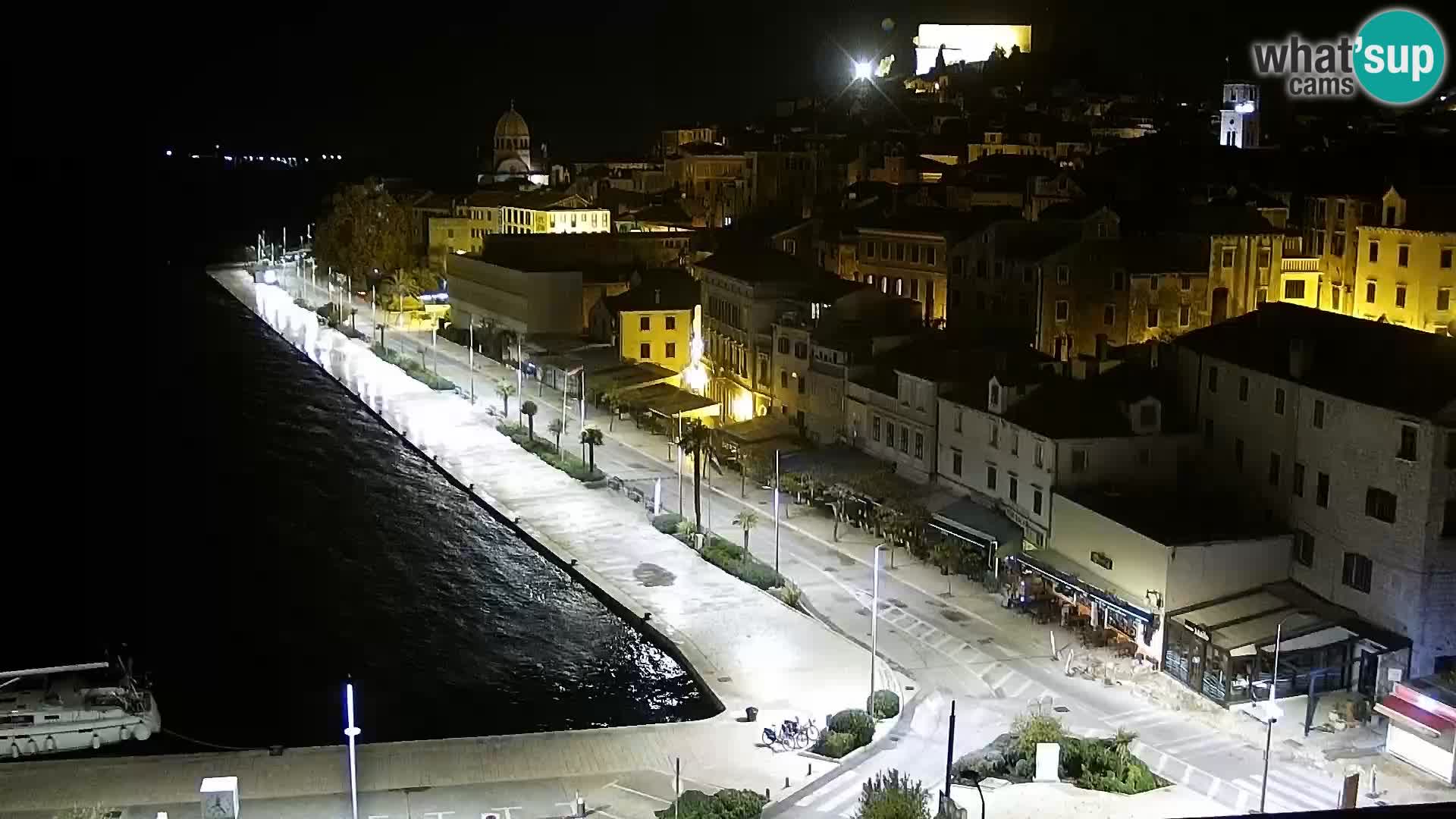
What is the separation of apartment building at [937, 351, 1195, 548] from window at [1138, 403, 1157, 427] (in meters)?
0.02

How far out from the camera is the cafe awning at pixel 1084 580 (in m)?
32.9

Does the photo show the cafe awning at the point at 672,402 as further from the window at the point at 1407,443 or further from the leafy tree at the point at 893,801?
the leafy tree at the point at 893,801

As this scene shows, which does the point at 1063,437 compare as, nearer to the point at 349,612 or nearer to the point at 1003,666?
the point at 1003,666

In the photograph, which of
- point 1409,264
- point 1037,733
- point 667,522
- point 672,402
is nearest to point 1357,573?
point 1037,733

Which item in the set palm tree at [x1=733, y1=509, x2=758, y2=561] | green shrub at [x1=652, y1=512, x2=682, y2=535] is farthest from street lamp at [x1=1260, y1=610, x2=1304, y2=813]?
green shrub at [x1=652, y1=512, x2=682, y2=535]

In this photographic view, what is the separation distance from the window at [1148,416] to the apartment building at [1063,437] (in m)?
0.02

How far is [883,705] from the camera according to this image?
95.7 ft

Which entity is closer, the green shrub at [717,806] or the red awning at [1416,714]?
the green shrub at [717,806]

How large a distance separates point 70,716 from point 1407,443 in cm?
2629

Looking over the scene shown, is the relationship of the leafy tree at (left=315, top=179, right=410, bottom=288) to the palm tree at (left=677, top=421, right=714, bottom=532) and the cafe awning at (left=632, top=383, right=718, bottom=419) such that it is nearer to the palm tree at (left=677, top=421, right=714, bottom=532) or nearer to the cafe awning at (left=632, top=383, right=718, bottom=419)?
the cafe awning at (left=632, top=383, right=718, bottom=419)

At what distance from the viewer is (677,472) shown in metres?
50.7

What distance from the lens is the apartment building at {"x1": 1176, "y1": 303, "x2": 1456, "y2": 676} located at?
30469 mm

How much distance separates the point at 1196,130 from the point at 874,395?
48784 millimetres

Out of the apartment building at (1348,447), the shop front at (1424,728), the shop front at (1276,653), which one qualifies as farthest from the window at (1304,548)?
the shop front at (1424,728)
